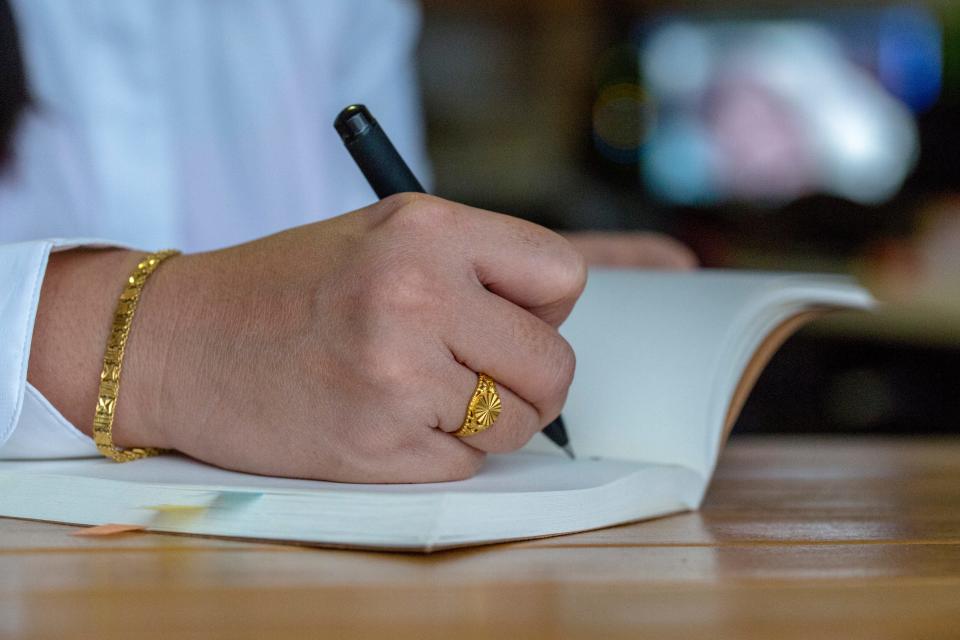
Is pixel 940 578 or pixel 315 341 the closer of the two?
pixel 940 578

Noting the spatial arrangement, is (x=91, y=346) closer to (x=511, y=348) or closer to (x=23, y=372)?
(x=23, y=372)

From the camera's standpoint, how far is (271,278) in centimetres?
48

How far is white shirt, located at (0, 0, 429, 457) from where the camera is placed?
93 centimetres

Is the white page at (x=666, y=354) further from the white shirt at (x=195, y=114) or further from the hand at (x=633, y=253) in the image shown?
the white shirt at (x=195, y=114)

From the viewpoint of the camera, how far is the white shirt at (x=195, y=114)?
36.4 inches

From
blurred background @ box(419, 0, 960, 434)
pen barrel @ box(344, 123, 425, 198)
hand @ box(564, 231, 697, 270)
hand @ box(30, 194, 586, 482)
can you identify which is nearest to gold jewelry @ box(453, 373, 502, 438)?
hand @ box(30, 194, 586, 482)

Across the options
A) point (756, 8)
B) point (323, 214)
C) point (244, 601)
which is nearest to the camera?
point (244, 601)

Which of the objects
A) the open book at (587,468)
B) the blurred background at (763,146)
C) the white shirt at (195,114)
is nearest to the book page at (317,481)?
the open book at (587,468)

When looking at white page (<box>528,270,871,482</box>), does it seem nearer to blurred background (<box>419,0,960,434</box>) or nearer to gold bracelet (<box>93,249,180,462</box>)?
gold bracelet (<box>93,249,180,462</box>)

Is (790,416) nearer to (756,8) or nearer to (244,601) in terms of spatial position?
(756,8)

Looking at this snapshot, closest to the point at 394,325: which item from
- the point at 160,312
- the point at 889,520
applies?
the point at 160,312

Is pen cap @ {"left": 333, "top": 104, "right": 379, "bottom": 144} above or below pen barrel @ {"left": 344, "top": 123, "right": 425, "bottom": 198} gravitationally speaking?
above

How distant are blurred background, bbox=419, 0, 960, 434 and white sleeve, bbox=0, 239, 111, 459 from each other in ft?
8.19

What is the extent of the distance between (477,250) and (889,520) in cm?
23
